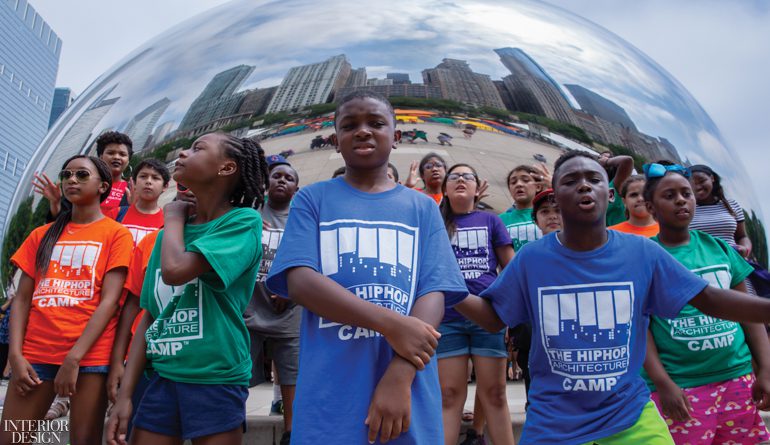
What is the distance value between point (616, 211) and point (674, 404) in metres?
1.61

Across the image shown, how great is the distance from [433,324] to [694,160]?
8.16 feet

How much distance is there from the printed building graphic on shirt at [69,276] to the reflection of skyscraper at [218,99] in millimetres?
749

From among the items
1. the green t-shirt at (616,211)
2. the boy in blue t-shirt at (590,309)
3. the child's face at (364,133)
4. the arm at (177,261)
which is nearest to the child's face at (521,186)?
the green t-shirt at (616,211)

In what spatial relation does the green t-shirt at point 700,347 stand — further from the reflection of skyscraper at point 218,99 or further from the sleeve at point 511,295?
the reflection of skyscraper at point 218,99

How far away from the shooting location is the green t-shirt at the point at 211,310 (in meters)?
1.68

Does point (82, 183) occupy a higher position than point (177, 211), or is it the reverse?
point (82, 183)

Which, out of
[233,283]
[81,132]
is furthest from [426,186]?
[81,132]

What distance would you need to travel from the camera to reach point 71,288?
236 centimetres

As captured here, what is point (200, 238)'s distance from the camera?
1.70 m

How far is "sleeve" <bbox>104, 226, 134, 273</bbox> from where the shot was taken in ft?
7.84

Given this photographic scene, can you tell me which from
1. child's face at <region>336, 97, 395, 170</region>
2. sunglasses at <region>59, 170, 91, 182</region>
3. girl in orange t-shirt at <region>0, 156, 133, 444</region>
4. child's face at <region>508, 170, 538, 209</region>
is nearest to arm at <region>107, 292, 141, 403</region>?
Answer: girl in orange t-shirt at <region>0, 156, 133, 444</region>

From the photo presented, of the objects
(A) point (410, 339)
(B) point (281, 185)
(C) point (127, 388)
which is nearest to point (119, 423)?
(C) point (127, 388)

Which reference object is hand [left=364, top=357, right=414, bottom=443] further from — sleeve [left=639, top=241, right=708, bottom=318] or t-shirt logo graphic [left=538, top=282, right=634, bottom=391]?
sleeve [left=639, top=241, right=708, bottom=318]

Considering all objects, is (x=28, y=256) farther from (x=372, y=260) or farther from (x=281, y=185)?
(x=372, y=260)
